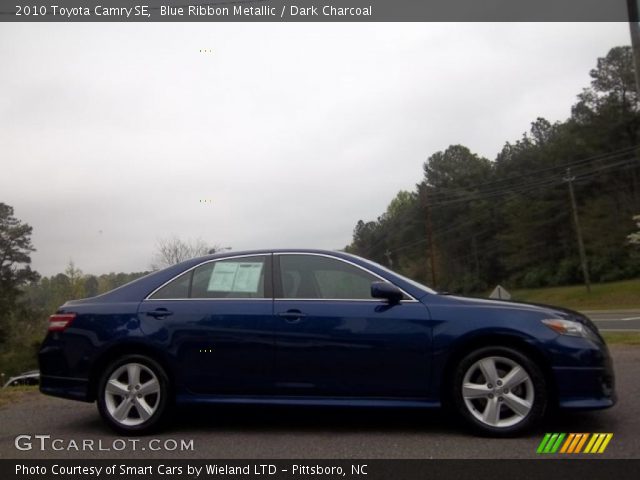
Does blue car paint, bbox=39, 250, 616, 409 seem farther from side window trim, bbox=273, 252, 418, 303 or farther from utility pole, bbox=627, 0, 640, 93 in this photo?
utility pole, bbox=627, 0, 640, 93

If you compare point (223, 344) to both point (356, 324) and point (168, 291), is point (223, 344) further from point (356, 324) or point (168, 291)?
point (356, 324)

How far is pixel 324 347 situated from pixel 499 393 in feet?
4.36

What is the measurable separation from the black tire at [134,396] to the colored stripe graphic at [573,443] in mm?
2813

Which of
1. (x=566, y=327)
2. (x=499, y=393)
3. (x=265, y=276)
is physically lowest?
(x=499, y=393)

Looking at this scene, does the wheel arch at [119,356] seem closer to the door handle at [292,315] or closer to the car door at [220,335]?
the car door at [220,335]

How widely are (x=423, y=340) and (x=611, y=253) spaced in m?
51.2

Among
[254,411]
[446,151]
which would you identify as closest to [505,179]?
[446,151]

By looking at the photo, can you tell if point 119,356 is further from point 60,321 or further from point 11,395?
point 11,395

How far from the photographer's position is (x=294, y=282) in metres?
5.28

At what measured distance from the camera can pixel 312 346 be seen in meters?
4.98

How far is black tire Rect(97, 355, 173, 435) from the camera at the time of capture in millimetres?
5051

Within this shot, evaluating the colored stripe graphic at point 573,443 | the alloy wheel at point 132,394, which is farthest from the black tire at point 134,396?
the colored stripe graphic at point 573,443

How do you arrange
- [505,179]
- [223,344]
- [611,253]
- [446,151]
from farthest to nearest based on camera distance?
[446,151]
[505,179]
[611,253]
[223,344]

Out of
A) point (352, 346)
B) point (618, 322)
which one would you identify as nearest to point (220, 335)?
point (352, 346)
